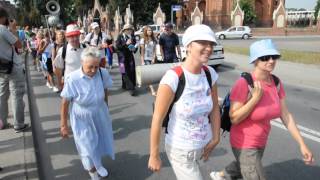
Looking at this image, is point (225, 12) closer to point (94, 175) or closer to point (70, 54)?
point (70, 54)

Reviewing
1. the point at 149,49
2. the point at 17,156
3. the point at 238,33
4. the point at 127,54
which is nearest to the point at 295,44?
the point at 238,33

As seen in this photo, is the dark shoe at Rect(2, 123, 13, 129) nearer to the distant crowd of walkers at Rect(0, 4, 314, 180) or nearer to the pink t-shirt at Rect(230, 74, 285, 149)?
the distant crowd of walkers at Rect(0, 4, 314, 180)

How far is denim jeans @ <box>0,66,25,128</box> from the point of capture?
671 centimetres

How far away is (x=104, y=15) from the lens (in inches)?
2928

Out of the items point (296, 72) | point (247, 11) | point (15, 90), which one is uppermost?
point (247, 11)

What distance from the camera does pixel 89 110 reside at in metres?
4.75

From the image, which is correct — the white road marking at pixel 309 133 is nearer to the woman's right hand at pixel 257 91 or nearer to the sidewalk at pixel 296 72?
the woman's right hand at pixel 257 91

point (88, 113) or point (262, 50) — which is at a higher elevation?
point (262, 50)

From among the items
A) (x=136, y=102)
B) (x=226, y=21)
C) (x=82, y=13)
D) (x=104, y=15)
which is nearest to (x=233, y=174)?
(x=136, y=102)

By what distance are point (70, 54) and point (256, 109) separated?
3.82m

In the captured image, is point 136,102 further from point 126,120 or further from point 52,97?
point 52,97

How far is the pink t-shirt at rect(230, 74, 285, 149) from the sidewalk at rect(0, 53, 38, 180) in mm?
2558

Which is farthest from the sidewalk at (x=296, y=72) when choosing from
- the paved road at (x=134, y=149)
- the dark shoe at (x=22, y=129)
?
the dark shoe at (x=22, y=129)

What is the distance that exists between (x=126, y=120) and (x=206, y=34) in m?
5.34
